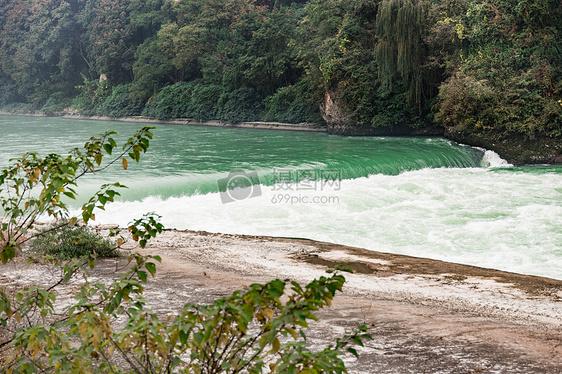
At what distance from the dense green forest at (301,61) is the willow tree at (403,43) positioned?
50 millimetres

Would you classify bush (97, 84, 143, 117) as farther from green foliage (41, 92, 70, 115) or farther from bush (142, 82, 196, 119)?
green foliage (41, 92, 70, 115)

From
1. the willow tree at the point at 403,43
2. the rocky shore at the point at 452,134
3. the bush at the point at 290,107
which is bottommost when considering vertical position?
the rocky shore at the point at 452,134

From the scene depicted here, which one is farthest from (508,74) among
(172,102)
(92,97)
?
(92,97)

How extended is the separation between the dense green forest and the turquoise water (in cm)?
242

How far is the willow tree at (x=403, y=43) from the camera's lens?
21.5 metres

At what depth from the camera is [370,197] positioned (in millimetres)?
13305

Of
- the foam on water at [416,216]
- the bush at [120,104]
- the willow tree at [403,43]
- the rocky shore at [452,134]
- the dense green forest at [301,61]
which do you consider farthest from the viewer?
the bush at [120,104]

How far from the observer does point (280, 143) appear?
75.7ft

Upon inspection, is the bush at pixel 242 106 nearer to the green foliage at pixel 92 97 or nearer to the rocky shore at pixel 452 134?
the rocky shore at pixel 452 134

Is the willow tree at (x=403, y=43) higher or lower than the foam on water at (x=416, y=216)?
higher

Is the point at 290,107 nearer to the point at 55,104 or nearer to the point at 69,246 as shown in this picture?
the point at 69,246

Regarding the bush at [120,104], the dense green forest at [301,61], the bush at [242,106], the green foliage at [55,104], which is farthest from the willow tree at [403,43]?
the green foliage at [55,104]

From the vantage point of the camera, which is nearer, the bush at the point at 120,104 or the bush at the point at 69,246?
the bush at the point at 69,246

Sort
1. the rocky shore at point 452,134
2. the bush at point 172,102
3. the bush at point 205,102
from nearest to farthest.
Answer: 1. the rocky shore at point 452,134
2. the bush at point 205,102
3. the bush at point 172,102
